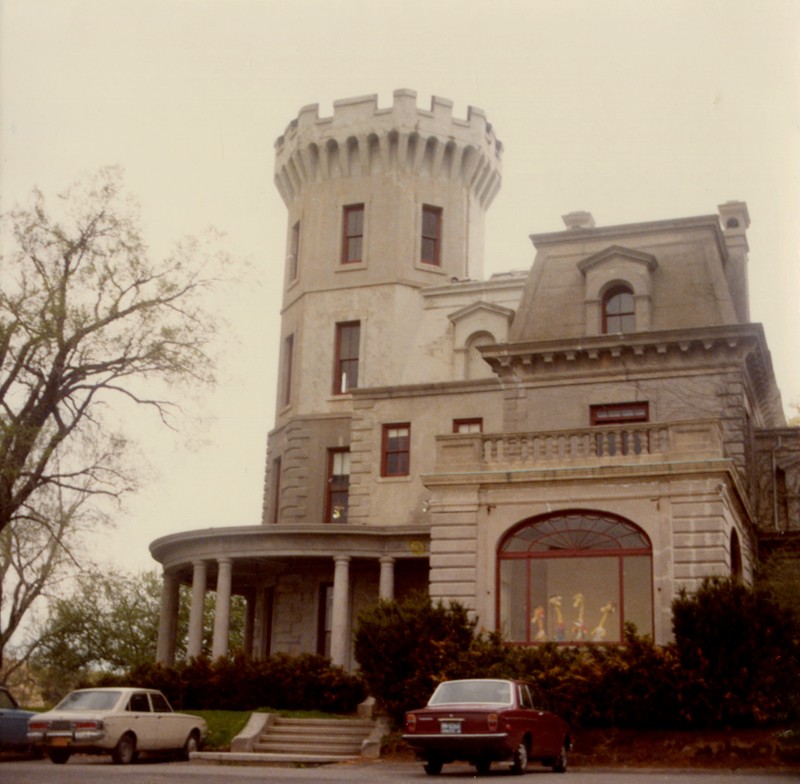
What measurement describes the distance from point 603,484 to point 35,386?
1450cm

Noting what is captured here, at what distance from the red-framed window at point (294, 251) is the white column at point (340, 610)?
1361 cm

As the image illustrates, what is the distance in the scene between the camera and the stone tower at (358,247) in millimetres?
Result: 39531

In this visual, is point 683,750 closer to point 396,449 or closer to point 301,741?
point 301,741

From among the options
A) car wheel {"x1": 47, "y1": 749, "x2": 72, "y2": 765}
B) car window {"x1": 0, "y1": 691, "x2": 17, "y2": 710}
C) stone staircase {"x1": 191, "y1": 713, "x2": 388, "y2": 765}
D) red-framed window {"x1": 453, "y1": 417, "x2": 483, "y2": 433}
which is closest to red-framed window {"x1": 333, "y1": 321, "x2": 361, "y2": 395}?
red-framed window {"x1": 453, "y1": 417, "x2": 483, "y2": 433}

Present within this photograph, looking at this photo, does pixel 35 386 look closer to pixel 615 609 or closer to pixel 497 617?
pixel 497 617

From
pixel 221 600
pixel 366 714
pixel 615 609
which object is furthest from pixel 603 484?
pixel 221 600

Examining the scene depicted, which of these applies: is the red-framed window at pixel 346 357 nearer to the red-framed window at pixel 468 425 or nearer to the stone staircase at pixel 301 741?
the red-framed window at pixel 468 425

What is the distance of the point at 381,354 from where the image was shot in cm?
3978

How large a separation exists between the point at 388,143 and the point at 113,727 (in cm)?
2599

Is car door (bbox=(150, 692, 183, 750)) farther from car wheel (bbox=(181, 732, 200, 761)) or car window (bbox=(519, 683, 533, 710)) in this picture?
car window (bbox=(519, 683, 533, 710))

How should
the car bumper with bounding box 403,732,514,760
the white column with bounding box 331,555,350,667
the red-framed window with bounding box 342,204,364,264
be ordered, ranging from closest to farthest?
the car bumper with bounding box 403,732,514,760 → the white column with bounding box 331,555,350,667 → the red-framed window with bounding box 342,204,364,264

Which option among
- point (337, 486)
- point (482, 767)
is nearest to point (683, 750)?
point (482, 767)

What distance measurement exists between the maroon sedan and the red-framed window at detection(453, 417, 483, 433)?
16306mm

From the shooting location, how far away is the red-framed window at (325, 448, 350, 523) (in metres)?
37.8
